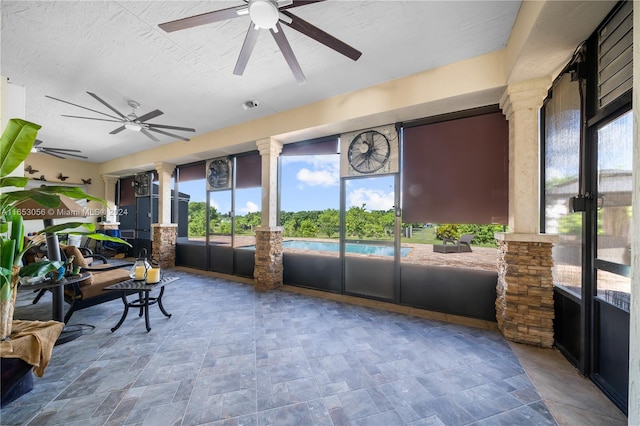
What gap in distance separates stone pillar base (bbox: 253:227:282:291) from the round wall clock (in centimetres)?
205

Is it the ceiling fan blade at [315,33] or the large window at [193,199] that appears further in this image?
the large window at [193,199]

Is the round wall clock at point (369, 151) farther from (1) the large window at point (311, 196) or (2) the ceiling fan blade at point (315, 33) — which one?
(2) the ceiling fan blade at point (315, 33)

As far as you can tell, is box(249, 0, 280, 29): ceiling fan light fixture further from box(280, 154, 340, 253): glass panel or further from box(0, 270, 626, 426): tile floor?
box(0, 270, 626, 426): tile floor

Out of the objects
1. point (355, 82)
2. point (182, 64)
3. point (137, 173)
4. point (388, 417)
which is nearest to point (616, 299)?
point (388, 417)

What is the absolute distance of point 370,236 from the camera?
4121 mm

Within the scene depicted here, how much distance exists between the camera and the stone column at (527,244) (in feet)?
8.25

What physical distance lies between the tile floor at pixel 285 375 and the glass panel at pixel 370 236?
77 cm

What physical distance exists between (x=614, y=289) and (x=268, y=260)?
434 cm

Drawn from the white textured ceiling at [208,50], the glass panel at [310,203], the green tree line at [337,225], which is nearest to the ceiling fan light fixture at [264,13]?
the white textured ceiling at [208,50]

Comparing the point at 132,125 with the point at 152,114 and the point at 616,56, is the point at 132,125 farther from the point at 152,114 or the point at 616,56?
the point at 616,56

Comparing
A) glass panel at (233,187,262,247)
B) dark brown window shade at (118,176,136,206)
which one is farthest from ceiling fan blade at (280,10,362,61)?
dark brown window shade at (118,176,136,206)

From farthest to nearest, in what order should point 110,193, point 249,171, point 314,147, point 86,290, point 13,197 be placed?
point 110,193
point 249,171
point 314,147
point 86,290
point 13,197

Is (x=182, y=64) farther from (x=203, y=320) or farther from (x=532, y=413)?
(x=532, y=413)

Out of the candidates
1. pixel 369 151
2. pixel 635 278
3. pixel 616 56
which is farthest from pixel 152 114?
pixel 616 56
